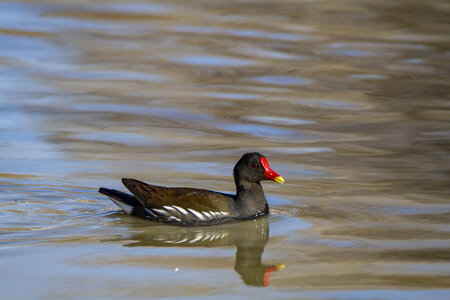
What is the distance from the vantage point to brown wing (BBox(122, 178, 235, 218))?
7645 millimetres

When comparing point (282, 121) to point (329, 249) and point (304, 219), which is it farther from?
point (329, 249)

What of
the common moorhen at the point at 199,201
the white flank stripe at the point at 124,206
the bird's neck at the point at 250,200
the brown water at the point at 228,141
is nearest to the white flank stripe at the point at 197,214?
the common moorhen at the point at 199,201

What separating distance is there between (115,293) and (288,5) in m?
14.0

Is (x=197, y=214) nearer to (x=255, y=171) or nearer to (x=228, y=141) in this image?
(x=255, y=171)

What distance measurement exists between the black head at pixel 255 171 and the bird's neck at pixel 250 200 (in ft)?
0.17

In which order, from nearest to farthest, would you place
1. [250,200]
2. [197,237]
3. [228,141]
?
[197,237] < [250,200] < [228,141]

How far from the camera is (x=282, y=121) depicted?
11758 mm

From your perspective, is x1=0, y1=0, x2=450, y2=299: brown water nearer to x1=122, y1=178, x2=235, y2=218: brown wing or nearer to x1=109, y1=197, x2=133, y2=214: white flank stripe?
x1=109, y1=197, x2=133, y2=214: white flank stripe

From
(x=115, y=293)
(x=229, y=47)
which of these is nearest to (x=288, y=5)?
(x=229, y=47)

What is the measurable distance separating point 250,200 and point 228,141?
9.58 feet

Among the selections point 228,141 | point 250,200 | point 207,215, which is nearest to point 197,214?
point 207,215

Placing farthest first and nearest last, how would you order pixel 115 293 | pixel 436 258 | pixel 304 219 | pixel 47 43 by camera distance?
pixel 47 43
pixel 304 219
pixel 436 258
pixel 115 293

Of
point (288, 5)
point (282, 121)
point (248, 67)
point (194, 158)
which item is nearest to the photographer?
point (194, 158)

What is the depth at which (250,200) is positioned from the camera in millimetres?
7855
